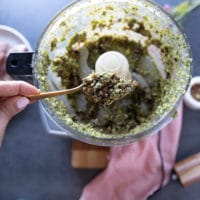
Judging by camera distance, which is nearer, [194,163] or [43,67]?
[43,67]

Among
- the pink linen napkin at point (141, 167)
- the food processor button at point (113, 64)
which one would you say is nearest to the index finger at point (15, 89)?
the food processor button at point (113, 64)

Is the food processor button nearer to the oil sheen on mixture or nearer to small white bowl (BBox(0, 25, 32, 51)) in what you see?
the oil sheen on mixture

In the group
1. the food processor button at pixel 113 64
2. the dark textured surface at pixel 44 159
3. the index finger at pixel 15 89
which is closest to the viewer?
the index finger at pixel 15 89

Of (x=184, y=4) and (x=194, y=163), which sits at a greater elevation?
(x=184, y=4)

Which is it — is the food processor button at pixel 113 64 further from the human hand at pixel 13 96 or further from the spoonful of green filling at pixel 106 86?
the human hand at pixel 13 96

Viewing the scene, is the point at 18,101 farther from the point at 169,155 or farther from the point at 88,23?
the point at 169,155

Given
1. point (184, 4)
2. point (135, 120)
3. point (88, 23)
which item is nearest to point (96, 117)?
point (135, 120)

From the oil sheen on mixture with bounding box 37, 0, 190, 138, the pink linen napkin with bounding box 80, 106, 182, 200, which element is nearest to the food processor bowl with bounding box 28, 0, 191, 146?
the oil sheen on mixture with bounding box 37, 0, 190, 138
